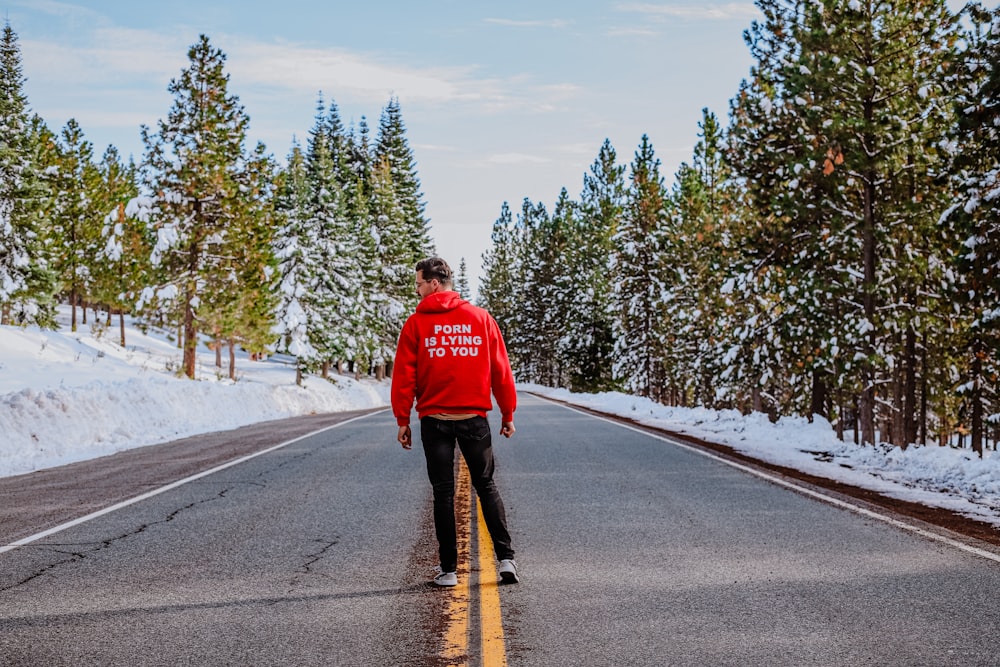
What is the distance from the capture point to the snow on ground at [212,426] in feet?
38.5

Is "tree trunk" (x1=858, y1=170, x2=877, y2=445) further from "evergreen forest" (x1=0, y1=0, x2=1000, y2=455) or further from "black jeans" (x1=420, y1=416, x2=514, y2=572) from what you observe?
"black jeans" (x1=420, y1=416, x2=514, y2=572)

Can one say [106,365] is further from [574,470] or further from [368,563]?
[368,563]

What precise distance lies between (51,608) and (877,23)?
20.4 meters

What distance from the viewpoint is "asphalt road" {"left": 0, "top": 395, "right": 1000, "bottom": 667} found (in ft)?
15.5

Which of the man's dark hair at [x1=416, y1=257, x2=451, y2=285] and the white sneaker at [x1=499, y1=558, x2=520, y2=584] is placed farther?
the man's dark hair at [x1=416, y1=257, x2=451, y2=285]

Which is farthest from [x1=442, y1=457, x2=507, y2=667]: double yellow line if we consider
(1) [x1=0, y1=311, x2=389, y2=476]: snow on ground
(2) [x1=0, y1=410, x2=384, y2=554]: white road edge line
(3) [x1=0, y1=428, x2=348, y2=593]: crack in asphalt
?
(1) [x1=0, y1=311, x2=389, y2=476]: snow on ground

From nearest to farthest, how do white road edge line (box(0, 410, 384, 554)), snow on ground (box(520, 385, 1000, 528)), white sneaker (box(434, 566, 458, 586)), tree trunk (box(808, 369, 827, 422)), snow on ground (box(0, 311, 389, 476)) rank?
1. white sneaker (box(434, 566, 458, 586))
2. white road edge line (box(0, 410, 384, 554))
3. snow on ground (box(520, 385, 1000, 528))
4. snow on ground (box(0, 311, 389, 476))
5. tree trunk (box(808, 369, 827, 422))

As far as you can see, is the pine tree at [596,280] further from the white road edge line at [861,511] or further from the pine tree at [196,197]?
the white road edge line at [861,511]

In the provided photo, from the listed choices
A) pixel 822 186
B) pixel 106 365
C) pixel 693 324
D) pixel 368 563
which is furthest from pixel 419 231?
pixel 368 563

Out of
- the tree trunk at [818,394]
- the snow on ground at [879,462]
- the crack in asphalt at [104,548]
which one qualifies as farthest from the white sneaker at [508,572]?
the tree trunk at [818,394]

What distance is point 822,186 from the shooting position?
2083 cm

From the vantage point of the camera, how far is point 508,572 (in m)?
6.06

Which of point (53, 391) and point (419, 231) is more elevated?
point (419, 231)

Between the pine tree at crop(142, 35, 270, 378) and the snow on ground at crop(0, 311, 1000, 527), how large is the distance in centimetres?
431
